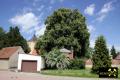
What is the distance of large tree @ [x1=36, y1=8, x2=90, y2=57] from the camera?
70.0 m

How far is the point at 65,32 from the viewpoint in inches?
2835

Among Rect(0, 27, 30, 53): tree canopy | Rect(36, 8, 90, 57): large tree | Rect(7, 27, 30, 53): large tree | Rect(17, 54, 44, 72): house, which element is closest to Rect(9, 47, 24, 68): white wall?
Rect(17, 54, 44, 72): house

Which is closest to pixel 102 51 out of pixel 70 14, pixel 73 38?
pixel 73 38

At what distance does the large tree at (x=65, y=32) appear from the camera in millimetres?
70000

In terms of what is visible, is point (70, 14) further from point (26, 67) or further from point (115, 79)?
point (115, 79)

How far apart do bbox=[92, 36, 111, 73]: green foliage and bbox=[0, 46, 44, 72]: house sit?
55.3 feet

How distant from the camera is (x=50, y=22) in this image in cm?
7362

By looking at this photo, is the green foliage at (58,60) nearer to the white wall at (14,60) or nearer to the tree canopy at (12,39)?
the white wall at (14,60)

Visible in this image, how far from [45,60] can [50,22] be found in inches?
524

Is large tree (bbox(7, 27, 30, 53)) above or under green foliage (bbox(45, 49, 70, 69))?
above

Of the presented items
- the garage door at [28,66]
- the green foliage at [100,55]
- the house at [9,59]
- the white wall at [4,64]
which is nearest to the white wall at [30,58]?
the garage door at [28,66]

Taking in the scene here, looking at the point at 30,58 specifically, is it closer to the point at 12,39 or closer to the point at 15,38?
the point at 12,39

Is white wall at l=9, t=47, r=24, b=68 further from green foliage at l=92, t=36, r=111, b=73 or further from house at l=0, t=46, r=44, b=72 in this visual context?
green foliage at l=92, t=36, r=111, b=73

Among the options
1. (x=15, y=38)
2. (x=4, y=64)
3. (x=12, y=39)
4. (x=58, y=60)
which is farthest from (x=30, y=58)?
(x=15, y=38)
